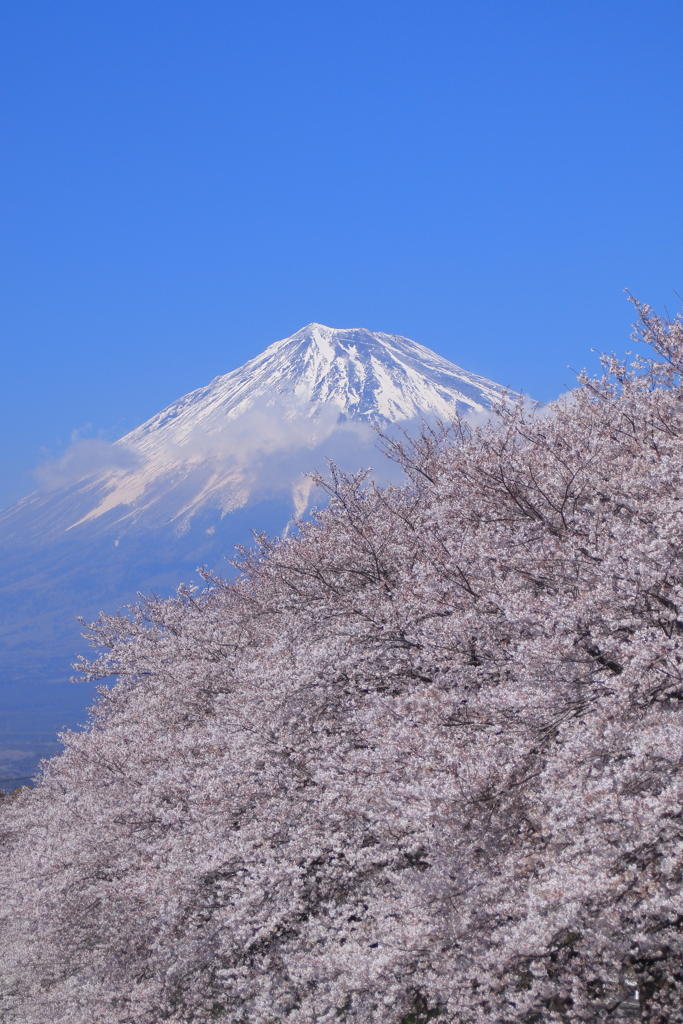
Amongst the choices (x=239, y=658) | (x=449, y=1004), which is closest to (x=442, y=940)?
(x=449, y=1004)

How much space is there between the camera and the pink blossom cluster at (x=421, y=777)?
5.59 m

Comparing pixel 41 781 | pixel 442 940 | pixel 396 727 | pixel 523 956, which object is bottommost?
pixel 523 956

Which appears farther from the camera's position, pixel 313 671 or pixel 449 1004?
pixel 313 671

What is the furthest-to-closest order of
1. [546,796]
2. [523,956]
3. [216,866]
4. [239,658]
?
[239,658] → [216,866] → [523,956] → [546,796]

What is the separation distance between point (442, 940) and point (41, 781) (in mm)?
17388

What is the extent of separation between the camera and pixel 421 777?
6.82 m

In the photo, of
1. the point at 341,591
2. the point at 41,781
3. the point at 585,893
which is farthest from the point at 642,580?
the point at 41,781

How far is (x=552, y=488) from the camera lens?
9.35m

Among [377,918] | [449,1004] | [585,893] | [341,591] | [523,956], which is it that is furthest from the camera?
[341,591]

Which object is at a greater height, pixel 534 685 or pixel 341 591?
pixel 341 591

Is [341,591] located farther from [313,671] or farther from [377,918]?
[377,918]

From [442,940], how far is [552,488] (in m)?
4.96

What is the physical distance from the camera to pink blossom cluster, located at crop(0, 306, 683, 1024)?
5590 mm

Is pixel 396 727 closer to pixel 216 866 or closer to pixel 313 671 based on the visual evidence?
pixel 313 671
